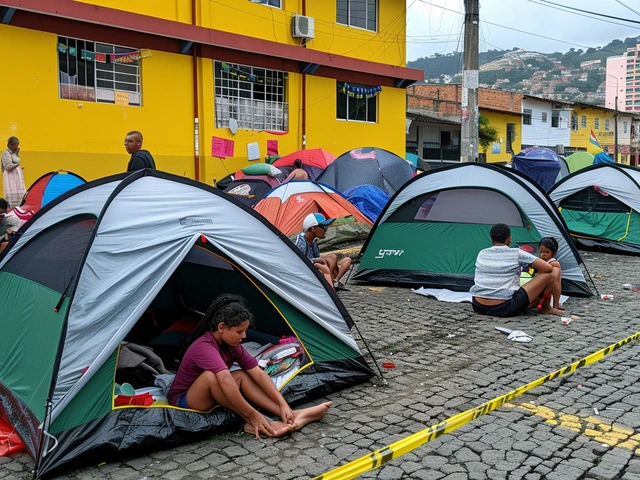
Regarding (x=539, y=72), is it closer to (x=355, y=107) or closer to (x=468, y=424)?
Answer: (x=355, y=107)

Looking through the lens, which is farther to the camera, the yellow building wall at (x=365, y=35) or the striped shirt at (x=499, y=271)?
the yellow building wall at (x=365, y=35)

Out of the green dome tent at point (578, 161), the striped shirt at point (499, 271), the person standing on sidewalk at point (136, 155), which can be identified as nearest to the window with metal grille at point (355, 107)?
the green dome tent at point (578, 161)

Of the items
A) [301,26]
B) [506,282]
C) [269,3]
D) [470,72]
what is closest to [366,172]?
[470,72]

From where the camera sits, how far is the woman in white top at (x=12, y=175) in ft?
35.4

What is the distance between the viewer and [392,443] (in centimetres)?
416

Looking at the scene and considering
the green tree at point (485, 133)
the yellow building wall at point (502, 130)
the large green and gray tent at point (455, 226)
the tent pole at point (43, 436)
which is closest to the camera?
the tent pole at point (43, 436)

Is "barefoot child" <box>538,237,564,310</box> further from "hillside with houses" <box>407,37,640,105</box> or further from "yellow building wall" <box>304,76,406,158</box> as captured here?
"hillside with houses" <box>407,37,640,105</box>

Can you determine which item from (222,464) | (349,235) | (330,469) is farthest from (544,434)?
(349,235)

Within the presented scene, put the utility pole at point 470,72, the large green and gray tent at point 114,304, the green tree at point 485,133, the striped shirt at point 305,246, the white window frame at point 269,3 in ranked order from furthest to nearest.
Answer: the green tree at point 485,133 → the white window frame at point 269,3 → the utility pole at point 470,72 → the striped shirt at point 305,246 → the large green and gray tent at point 114,304

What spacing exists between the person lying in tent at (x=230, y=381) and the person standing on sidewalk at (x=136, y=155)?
3439 mm

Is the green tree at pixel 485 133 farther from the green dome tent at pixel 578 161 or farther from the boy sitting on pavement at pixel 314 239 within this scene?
the boy sitting on pavement at pixel 314 239

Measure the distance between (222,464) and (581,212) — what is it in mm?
10350

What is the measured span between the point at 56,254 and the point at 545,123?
41.9 meters

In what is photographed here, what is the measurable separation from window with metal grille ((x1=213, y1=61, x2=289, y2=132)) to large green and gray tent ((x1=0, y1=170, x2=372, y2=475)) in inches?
440
